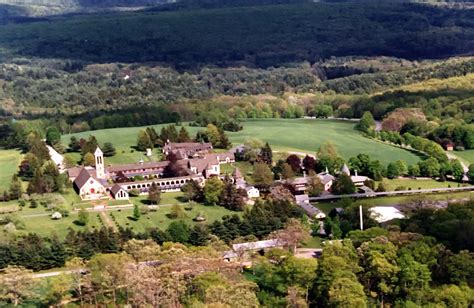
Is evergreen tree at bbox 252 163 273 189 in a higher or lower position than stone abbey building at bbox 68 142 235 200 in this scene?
higher

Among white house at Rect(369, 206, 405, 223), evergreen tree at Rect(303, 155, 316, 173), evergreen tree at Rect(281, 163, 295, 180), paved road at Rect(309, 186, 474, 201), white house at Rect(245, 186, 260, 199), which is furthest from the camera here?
evergreen tree at Rect(303, 155, 316, 173)

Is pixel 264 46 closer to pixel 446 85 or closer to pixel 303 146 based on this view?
pixel 446 85

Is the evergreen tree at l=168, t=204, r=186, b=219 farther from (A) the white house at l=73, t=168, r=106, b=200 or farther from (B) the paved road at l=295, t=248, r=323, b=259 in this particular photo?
(B) the paved road at l=295, t=248, r=323, b=259

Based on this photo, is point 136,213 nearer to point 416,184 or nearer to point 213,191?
point 213,191

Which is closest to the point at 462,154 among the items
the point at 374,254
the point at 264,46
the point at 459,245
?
the point at 459,245

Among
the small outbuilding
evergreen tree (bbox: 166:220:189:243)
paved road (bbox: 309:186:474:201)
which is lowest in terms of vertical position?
paved road (bbox: 309:186:474:201)

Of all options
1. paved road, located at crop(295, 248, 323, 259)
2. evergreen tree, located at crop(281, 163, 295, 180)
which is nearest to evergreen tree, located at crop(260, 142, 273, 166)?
evergreen tree, located at crop(281, 163, 295, 180)

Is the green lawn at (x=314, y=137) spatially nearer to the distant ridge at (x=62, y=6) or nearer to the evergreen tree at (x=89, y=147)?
the evergreen tree at (x=89, y=147)

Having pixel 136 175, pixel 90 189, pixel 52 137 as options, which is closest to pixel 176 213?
pixel 90 189
